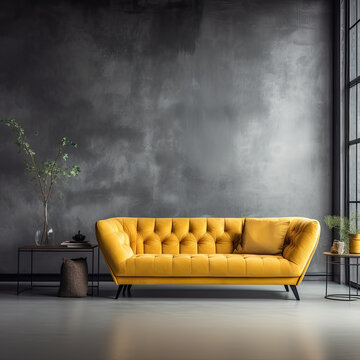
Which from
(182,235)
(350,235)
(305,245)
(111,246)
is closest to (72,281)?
(111,246)

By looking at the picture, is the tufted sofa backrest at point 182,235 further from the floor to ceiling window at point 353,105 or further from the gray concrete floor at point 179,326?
the floor to ceiling window at point 353,105

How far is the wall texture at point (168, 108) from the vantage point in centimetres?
622

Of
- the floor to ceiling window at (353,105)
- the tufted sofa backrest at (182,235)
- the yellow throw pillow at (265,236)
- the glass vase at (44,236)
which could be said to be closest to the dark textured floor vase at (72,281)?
the glass vase at (44,236)

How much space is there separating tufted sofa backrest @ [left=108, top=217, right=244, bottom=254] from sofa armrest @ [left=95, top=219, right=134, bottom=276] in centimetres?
47

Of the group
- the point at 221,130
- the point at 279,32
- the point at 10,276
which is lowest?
the point at 10,276

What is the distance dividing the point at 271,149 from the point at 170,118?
4.29ft

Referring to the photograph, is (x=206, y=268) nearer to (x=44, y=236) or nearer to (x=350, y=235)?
(x=350, y=235)

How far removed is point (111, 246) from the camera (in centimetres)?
487

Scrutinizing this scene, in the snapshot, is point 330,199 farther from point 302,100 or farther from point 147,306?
point 147,306

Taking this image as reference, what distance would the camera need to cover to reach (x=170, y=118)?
6285 mm

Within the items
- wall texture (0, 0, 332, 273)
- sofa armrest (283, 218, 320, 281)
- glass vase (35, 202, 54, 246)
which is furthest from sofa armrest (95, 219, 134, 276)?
sofa armrest (283, 218, 320, 281)

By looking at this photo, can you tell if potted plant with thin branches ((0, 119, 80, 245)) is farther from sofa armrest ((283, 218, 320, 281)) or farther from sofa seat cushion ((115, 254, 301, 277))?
sofa armrest ((283, 218, 320, 281))

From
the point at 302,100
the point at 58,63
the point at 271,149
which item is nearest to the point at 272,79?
the point at 302,100

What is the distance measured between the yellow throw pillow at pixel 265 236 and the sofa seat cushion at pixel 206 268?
448mm
